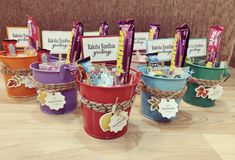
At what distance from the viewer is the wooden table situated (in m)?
0.47

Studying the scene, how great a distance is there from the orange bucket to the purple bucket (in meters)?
0.06

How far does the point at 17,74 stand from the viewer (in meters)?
0.68

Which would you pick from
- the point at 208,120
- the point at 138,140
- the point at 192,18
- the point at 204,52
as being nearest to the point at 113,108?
the point at 138,140

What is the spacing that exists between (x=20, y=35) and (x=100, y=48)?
35 centimetres

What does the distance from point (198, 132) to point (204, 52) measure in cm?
34

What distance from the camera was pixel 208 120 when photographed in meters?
0.64

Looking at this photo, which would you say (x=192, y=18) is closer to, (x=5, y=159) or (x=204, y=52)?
(x=204, y=52)

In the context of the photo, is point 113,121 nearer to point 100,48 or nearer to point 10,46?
point 100,48

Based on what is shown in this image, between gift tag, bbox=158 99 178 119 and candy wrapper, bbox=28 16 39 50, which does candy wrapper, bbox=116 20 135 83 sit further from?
candy wrapper, bbox=28 16 39 50

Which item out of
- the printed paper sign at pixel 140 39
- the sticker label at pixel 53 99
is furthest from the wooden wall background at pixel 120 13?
the sticker label at pixel 53 99

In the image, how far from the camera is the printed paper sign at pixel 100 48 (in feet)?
1.90

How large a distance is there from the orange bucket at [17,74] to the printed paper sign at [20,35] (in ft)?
0.33

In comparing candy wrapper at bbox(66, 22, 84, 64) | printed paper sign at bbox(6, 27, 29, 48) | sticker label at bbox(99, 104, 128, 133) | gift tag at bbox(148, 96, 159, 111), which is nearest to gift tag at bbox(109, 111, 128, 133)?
sticker label at bbox(99, 104, 128, 133)

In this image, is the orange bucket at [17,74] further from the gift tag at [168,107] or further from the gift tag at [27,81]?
the gift tag at [168,107]
